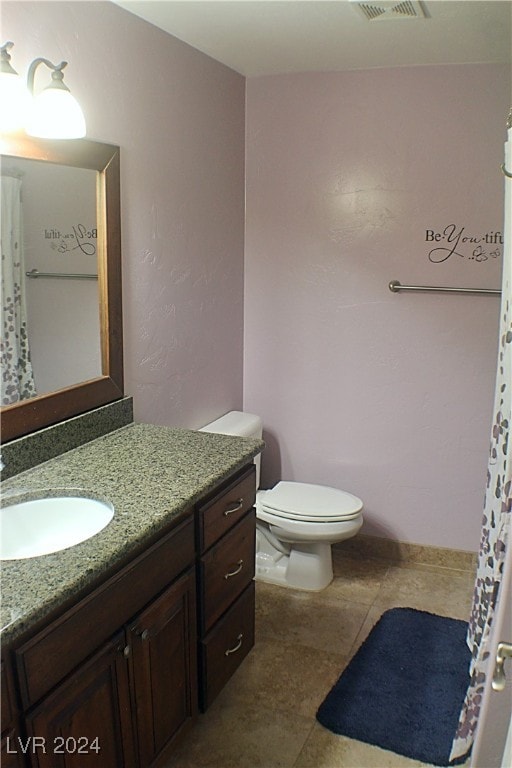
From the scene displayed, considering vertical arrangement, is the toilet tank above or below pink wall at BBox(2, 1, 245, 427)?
below

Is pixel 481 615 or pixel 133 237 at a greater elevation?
pixel 133 237

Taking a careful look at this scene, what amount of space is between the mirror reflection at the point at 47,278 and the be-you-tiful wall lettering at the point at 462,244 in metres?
1.44

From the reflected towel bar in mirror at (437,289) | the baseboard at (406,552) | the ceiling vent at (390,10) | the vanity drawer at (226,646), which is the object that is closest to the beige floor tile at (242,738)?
the vanity drawer at (226,646)

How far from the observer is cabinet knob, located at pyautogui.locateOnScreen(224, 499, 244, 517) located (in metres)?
1.91

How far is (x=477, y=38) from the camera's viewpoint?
7.45 feet

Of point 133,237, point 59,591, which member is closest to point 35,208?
point 133,237

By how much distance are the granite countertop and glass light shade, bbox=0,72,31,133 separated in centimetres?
88

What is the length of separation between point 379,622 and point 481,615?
65cm

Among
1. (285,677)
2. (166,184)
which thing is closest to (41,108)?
(166,184)

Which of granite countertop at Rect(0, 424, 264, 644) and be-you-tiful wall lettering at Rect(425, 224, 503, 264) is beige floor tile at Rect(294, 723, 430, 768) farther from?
be-you-tiful wall lettering at Rect(425, 224, 503, 264)

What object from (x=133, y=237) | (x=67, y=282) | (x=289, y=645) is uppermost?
(x=133, y=237)

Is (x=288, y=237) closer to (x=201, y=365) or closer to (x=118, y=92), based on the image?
(x=201, y=365)

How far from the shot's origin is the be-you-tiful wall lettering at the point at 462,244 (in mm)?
2672

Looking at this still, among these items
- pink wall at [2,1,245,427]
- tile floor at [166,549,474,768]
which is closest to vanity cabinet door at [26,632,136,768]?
tile floor at [166,549,474,768]
